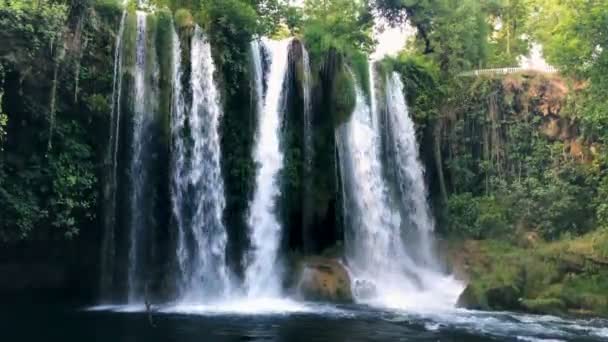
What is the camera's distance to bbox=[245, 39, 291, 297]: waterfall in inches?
707

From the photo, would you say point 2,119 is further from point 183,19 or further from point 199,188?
point 183,19

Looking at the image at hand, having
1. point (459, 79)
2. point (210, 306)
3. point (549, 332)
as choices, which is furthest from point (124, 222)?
point (459, 79)

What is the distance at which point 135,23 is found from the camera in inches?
695

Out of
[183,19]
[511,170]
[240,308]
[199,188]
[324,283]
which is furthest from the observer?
[511,170]

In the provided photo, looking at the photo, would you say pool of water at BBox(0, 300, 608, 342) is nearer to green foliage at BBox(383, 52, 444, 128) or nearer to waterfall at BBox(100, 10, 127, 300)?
waterfall at BBox(100, 10, 127, 300)

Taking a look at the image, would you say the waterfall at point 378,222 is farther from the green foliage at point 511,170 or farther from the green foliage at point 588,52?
the green foliage at point 588,52

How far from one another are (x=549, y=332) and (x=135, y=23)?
42.6 feet

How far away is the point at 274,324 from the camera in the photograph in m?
13.0

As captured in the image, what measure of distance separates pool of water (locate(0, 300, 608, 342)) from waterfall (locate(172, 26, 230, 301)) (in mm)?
1252

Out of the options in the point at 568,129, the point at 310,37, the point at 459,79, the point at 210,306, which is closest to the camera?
the point at 210,306

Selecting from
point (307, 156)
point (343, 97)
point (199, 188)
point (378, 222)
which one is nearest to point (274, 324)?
point (199, 188)

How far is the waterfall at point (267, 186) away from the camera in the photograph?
1796cm

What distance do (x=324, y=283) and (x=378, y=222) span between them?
3.56 m

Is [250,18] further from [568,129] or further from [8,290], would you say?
[568,129]
